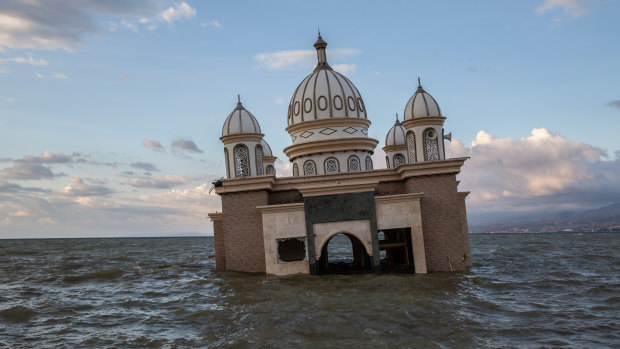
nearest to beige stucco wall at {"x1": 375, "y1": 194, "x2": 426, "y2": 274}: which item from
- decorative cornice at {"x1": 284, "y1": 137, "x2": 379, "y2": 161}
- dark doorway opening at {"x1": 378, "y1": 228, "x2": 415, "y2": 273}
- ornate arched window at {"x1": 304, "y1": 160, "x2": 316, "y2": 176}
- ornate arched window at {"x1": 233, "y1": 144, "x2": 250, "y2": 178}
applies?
dark doorway opening at {"x1": 378, "y1": 228, "x2": 415, "y2": 273}

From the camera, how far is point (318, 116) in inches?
993

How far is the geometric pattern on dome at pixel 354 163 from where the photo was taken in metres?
25.0

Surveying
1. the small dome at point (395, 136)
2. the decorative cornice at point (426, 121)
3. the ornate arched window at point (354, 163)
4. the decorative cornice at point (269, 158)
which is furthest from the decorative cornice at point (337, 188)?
the decorative cornice at point (269, 158)

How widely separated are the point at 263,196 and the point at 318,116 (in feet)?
16.5

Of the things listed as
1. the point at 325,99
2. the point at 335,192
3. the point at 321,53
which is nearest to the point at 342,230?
the point at 335,192

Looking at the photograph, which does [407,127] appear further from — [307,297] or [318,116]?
[307,297]

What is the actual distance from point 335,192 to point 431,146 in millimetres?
5160

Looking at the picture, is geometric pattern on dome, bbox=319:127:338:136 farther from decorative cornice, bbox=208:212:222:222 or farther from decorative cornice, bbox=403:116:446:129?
decorative cornice, bbox=208:212:222:222

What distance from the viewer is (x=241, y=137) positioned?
24.9 m

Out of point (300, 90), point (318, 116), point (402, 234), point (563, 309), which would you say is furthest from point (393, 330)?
point (300, 90)

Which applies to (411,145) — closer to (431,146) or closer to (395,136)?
(431,146)

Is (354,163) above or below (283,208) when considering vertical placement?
above

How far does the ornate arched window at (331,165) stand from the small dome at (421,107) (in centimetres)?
378

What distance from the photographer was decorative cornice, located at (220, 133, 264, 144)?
24.9 m
